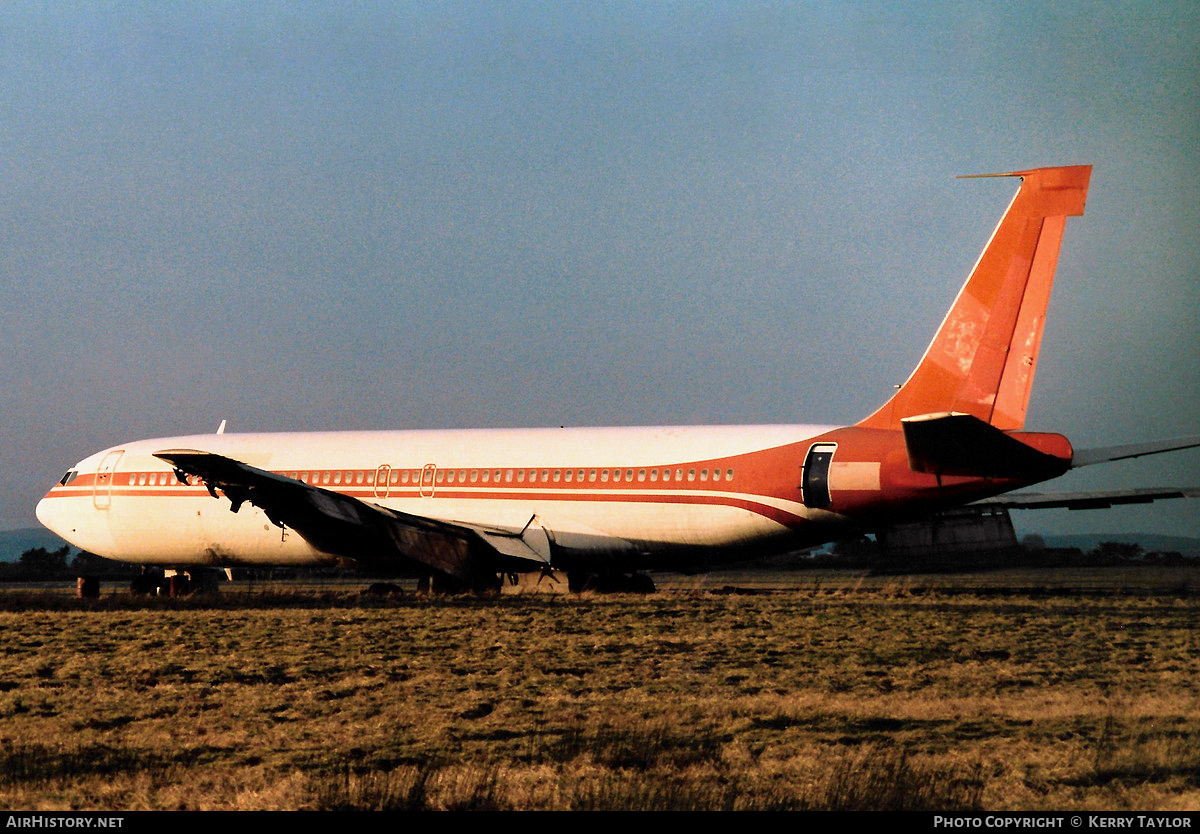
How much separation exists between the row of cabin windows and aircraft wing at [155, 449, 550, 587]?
3.81 feet

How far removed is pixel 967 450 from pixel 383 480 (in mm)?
14411

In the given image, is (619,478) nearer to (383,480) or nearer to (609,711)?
(383,480)

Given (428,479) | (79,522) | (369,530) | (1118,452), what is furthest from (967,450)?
(79,522)

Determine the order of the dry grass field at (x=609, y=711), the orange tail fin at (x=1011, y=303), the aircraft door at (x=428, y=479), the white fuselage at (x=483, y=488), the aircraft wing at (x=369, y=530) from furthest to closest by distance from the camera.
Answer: the aircraft door at (x=428, y=479), the aircraft wing at (x=369, y=530), the white fuselage at (x=483, y=488), the orange tail fin at (x=1011, y=303), the dry grass field at (x=609, y=711)

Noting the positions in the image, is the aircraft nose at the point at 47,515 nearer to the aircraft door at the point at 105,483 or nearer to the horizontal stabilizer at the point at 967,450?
the aircraft door at the point at 105,483

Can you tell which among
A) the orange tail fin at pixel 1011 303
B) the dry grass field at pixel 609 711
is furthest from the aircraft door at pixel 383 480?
the orange tail fin at pixel 1011 303

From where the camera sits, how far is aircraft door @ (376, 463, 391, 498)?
101 feet

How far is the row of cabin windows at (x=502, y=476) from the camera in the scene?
89.8 ft

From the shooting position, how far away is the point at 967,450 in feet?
75.7

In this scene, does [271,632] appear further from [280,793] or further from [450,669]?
[280,793]

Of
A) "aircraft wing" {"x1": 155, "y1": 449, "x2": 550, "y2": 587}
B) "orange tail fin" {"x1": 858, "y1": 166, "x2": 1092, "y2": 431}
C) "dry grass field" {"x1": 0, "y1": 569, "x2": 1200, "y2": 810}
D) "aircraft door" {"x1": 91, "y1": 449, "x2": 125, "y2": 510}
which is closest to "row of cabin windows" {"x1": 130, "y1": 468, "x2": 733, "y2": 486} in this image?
"aircraft door" {"x1": 91, "y1": 449, "x2": 125, "y2": 510}

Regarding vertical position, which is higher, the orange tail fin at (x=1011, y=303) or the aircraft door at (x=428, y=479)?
the orange tail fin at (x=1011, y=303)

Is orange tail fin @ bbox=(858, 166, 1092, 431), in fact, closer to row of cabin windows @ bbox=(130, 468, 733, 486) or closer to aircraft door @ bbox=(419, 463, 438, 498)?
row of cabin windows @ bbox=(130, 468, 733, 486)

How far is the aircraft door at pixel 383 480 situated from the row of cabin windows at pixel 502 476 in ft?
0.37
